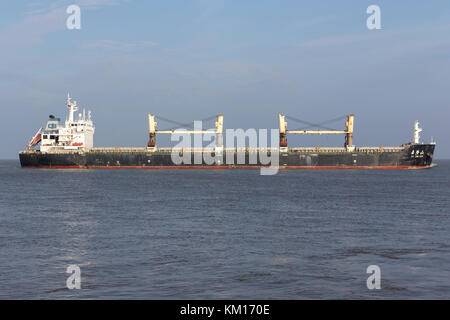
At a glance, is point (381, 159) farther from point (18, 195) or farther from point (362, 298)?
point (362, 298)

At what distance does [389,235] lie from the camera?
2428cm

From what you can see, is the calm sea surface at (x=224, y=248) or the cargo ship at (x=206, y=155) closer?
the calm sea surface at (x=224, y=248)

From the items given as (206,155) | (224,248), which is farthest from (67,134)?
(224,248)

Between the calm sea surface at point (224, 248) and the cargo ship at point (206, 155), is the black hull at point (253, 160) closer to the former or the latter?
the cargo ship at point (206, 155)

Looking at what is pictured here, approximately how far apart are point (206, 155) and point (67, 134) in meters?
29.5

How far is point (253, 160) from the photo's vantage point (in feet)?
303

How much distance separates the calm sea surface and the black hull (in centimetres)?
5140

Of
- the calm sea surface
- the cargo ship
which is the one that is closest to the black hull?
the cargo ship

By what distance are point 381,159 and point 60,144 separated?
65.6 metres

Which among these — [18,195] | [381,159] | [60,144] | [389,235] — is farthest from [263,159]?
[389,235]

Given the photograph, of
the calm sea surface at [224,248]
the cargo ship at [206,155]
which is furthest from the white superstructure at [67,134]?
the calm sea surface at [224,248]

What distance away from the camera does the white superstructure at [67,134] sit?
95.1m

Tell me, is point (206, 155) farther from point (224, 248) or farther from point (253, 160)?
point (224, 248)
